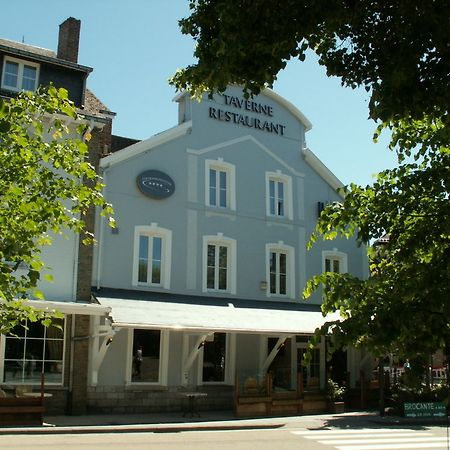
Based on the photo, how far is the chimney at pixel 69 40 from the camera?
20031mm

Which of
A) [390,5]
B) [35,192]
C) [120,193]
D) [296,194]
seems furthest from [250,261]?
[390,5]

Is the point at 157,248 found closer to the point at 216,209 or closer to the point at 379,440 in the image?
the point at 216,209

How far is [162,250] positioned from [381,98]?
15.8m

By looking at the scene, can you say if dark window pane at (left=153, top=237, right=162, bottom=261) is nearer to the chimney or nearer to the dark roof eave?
the dark roof eave

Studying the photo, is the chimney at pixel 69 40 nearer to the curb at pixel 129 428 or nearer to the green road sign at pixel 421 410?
the curb at pixel 129 428

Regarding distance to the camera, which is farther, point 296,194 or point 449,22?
point 296,194

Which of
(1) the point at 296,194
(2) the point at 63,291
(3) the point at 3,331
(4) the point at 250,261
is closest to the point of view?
(3) the point at 3,331

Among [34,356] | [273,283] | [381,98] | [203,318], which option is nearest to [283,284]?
[273,283]

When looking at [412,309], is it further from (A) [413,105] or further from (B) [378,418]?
(B) [378,418]

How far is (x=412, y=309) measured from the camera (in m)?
4.58

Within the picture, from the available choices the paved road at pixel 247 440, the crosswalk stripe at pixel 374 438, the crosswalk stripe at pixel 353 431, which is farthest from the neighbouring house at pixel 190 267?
the crosswalk stripe at pixel 374 438

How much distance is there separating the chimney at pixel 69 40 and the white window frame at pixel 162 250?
578 centimetres

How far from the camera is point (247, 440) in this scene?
13.7 m

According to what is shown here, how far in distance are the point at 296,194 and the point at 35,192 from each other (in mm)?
16743
